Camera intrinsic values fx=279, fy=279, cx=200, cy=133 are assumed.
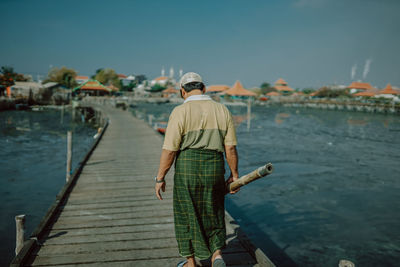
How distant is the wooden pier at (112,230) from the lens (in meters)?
3.55

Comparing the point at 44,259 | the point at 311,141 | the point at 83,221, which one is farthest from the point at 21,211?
the point at 311,141

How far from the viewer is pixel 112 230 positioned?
440cm

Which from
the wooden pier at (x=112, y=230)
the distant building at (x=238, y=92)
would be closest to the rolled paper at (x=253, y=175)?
the wooden pier at (x=112, y=230)

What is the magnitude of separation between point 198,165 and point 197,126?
0.37 metres

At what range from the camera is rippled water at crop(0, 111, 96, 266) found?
25.1ft

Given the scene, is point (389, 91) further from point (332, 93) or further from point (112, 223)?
point (112, 223)

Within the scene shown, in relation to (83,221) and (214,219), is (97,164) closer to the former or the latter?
(83,221)

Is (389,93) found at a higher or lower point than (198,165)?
higher

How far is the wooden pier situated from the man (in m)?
0.76

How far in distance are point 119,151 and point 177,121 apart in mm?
9041

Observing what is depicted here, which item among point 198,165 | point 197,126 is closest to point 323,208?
point 198,165

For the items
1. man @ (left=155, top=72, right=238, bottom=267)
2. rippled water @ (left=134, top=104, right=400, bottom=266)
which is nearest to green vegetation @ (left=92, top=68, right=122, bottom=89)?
rippled water @ (left=134, top=104, right=400, bottom=266)

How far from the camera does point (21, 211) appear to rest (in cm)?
823

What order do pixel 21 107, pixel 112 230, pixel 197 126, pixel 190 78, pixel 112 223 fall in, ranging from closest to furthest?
1. pixel 197 126
2. pixel 190 78
3. pixel 112 230
4. pixel 112 223
5. pixel 21 107
